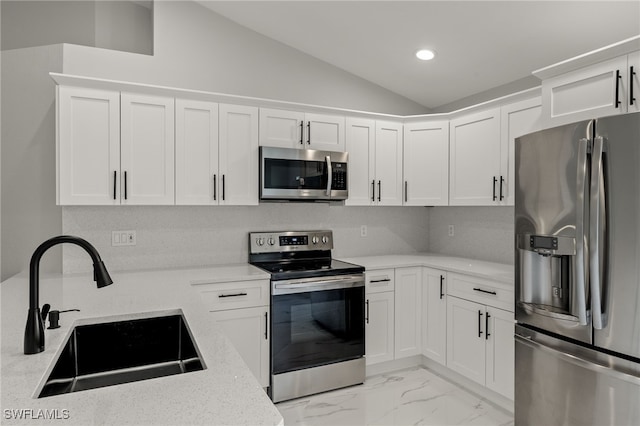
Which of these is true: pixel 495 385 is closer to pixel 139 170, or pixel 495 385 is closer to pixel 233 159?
pixel 233 159

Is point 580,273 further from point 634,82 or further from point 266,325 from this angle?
point 266,325

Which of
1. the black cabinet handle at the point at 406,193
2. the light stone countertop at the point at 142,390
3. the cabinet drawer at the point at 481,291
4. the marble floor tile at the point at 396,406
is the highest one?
the black cabinet handle at the point at 406,193

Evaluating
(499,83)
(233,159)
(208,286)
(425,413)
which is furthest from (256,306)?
(499,83)

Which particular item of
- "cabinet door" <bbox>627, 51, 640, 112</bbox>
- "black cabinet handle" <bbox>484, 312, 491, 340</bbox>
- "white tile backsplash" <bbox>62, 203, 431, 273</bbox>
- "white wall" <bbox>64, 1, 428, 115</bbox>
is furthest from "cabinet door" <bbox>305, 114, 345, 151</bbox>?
"cabinet door" <bbox>627, 51, 640, 112</bbox>

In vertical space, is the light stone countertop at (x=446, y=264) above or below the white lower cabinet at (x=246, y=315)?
above

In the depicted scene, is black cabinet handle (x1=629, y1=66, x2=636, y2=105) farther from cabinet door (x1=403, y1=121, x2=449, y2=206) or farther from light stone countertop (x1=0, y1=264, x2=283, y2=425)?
light stone countertop (x1=0, y1=264, x2=283, y2=425)

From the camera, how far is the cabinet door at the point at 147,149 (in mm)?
2664

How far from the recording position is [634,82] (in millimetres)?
1865

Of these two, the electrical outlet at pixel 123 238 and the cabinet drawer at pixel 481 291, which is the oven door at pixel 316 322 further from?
the electrical outlet at pixel 123 238

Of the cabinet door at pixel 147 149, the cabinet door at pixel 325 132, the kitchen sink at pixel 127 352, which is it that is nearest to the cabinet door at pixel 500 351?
the cabinet door at pixel 325 132

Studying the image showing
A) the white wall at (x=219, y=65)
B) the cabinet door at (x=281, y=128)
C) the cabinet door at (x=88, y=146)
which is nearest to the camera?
the cabinet door at (x=88, y=146)

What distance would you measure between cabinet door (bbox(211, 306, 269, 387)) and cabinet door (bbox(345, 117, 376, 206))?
4.10 feet

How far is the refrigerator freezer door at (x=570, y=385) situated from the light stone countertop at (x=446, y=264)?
1.92 feet

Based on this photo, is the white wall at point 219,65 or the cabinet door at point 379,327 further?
the cabinet door at point 379,327
